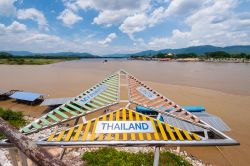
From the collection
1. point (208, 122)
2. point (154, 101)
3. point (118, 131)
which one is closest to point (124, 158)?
point (154, 101)

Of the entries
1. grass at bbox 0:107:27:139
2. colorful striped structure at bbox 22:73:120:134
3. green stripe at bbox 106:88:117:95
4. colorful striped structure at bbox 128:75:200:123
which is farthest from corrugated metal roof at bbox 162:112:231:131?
grass at bbox 0:107:27:139

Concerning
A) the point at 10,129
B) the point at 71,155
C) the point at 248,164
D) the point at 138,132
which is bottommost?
the point at 248,164

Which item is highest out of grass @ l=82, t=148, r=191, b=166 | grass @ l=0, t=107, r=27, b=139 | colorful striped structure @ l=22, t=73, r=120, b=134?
colorful striped structure @ l=22, t=73, r=120, b=134

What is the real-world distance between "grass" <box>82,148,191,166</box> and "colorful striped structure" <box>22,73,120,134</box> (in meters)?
2.09

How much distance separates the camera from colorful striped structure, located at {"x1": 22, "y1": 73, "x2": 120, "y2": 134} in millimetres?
2852

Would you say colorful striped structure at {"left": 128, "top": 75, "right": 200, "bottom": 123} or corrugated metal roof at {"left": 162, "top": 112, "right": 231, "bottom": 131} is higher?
colorful striped structure at {"left": 128, "top": 75, "right": 200, "bottom": 123}

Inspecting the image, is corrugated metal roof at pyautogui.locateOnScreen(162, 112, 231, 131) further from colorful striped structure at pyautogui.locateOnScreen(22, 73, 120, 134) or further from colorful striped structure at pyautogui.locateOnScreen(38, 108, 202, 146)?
colorful striped structure at pyautogui.locateOnScreen(38, 108, 202, 146)

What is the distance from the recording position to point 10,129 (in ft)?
4.32

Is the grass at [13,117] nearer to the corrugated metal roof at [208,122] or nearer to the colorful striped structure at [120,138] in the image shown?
the corrugated metal roof at [208,122]

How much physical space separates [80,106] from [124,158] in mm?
2777

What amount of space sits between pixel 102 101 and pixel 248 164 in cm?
600

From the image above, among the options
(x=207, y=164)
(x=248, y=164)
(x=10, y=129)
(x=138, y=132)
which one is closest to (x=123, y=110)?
(x=138, y=132)

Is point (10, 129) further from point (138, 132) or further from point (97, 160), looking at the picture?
point (97, 160)

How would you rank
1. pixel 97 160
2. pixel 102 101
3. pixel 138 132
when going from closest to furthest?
pixel 138 132 → pixel 102 101 → pixel 97 160
